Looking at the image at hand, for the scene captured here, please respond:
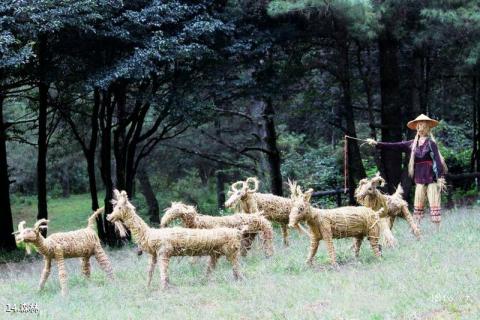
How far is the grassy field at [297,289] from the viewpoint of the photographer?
278 inches

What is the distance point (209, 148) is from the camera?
26.0 metres

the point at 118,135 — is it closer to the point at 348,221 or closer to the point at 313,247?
the point at 313,247

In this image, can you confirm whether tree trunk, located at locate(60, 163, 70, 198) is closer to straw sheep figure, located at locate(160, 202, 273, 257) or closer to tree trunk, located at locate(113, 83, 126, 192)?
tree trunk, located at locate(113, 83, 126, 192)

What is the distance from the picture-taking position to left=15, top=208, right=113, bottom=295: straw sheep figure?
9.18 meters

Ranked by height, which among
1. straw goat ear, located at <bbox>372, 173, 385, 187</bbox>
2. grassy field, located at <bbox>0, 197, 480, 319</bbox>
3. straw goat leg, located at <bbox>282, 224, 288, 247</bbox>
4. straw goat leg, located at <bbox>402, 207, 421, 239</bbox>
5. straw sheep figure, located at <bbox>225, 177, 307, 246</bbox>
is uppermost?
straw goat ear, located at <bbox>372, 173, 385, 187</bbox>

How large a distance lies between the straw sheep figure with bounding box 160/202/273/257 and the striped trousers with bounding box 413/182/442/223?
9.22ft

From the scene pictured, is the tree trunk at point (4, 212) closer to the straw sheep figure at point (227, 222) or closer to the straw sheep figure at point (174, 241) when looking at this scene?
the straw sheep figure at point (227, 222)

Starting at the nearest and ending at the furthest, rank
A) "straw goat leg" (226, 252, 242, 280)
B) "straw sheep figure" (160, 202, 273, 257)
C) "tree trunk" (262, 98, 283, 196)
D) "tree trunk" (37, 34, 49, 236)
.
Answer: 1. "straw goat leg" (226, 252, 242, 280)
2. "straw sheep figure" (160, 202, 273, 257)
3. "tree trunk" (37, 34, 49, 236)
4. "tree trunk" (262, 98, 283, 196)

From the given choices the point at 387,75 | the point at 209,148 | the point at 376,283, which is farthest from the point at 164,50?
the point at 209,148

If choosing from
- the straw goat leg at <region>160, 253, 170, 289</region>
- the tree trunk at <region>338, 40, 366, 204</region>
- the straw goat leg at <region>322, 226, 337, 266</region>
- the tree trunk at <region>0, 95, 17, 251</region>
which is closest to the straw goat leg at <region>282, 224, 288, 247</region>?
the straw goat leg at <region>322, 226, 337, 266</region>

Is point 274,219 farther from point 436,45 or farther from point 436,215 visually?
point 436,45

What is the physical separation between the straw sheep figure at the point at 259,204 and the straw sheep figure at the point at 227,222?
19.1 inches

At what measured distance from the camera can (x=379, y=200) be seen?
10523 millimetres

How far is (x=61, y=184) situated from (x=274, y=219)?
33.9m
